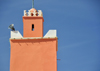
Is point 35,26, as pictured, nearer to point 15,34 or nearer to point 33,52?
point 15,34

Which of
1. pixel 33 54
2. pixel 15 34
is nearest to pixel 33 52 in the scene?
pixel 33 54

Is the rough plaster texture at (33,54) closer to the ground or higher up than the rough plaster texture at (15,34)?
closer to the ground

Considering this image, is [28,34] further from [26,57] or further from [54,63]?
[54,63]

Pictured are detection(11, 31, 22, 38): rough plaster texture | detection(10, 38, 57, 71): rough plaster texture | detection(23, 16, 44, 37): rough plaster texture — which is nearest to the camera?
detection(10, 38, 57, 71): rough plaster texture

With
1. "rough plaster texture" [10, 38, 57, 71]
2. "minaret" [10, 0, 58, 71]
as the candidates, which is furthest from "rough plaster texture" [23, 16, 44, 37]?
"rough plaster texture" [10, 38, 57, 71]

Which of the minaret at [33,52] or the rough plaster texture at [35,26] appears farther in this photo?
the rough plaster texture at [35,26]

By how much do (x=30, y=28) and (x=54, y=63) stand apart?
145 inches

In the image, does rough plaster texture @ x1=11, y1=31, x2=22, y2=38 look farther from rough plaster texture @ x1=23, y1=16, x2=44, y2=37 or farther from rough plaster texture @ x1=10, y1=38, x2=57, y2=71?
rough plaster texture @ x1=23, y1=16, x2=44, y2=37

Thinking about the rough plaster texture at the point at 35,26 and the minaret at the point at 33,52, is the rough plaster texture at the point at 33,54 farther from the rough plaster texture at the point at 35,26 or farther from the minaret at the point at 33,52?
the rough plaster texture at the point at 35,26

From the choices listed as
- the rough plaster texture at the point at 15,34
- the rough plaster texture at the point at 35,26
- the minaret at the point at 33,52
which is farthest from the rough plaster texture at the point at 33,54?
the rough plaster texture at the point at 35,26

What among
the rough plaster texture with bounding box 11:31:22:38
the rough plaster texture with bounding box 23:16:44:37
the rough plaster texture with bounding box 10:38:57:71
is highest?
the rough plaster texture with bounding box 23:16:44:37

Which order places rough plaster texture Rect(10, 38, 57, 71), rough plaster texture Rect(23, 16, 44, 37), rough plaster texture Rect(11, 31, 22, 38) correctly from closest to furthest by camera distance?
rough plaster texture Rect(10, 38, 57, 71) < rough plaster texture Rect(11, 31, 22, 38) < rough plaster texture Rect(23, 16, 44, 37)

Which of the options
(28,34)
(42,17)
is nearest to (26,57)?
(28,34)

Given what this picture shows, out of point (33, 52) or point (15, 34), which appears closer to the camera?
point (33, 52)
